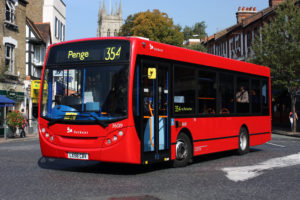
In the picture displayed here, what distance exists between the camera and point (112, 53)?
9656 mm

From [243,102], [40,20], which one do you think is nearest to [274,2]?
[40,20]

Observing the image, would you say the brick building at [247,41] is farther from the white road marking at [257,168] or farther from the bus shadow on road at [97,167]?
the bus shadow on road at [97,167]

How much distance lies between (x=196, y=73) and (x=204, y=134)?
5.34 ft

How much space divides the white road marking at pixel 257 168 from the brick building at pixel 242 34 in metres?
30.6

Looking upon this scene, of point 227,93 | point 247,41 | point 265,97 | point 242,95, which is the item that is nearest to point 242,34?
point 247,41

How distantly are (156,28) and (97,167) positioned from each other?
46.3 m

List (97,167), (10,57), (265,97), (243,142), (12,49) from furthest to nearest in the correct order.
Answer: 1. (12,49)
2. (10,57)
3. (265,97)
4. (243,142)
5. (97,167)

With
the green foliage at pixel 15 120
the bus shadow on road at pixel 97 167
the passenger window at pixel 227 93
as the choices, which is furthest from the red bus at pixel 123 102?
the green foliage at pixel 15 120

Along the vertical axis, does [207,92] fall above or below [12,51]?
below

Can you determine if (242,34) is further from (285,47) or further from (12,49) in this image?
(12,49)

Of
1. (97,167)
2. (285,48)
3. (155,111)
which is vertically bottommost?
(97,167)

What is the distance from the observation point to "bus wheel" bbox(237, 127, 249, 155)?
1440 centimetres

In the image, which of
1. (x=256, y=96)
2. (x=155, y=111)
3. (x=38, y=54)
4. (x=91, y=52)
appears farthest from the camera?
(x=38, y=54)

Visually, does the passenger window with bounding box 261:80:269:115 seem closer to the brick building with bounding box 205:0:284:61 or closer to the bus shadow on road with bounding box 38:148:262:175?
the bus shadow on road with bounding box 38:148:262:175
